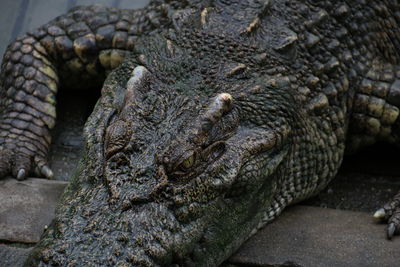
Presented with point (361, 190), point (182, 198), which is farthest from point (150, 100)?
point (361, 190)

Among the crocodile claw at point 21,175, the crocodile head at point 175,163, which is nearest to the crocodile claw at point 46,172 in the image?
the crocodile claw at point 21,175

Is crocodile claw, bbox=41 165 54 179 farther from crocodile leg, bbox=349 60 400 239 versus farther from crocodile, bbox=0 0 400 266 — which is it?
crocodile leg, bbox=349 60 400 239

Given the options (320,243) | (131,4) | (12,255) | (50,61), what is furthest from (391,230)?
(131,4)

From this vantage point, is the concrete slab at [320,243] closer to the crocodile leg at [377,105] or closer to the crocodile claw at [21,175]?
the crocodile leg at [377,105]

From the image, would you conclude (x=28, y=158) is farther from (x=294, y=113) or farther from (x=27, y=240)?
(x=294, y=113)

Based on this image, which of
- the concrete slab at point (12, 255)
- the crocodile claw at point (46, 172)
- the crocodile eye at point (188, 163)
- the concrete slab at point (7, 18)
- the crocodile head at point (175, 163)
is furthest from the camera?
the concrete slab at point (7, 18)
